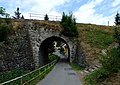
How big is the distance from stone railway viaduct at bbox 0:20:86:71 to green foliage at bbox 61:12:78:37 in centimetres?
66

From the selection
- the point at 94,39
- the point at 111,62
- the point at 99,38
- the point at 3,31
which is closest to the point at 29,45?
the point at 3,31

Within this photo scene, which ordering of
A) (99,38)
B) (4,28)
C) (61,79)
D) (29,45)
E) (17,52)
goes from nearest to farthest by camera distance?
(61,79) → (4,28) → (17,52) → (29,45) → (99,38)

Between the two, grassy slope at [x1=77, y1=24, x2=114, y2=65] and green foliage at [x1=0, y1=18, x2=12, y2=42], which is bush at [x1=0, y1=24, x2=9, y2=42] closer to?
green foliage at [x1=0, y1=18, x2=12, y2=42]

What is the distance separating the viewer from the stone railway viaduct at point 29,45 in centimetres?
3272

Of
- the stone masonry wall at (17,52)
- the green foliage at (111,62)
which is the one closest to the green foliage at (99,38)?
the stone masonry wall at (17,52)

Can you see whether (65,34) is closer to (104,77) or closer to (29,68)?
(29,68)

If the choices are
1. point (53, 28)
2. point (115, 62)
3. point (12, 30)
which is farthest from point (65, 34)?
point (115, 62)

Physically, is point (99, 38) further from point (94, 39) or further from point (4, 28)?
point (4, 28)

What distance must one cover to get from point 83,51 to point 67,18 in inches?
305

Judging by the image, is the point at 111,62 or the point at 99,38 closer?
the point at 111,62

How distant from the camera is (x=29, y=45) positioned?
36.6 m

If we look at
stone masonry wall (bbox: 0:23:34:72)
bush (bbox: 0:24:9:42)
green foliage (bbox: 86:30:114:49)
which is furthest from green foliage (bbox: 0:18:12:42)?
green foliage (bbox: 86:30:114:49)

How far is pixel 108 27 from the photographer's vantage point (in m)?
43.1

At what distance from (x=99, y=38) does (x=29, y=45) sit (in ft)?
32.5
